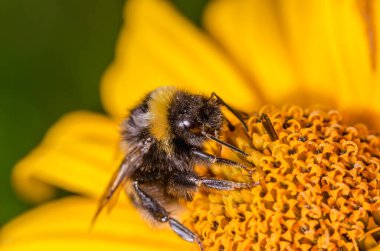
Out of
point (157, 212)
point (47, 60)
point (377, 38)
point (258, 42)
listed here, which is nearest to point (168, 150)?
point (157, 212)

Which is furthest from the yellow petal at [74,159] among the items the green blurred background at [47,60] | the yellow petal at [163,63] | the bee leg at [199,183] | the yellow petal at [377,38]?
the yellow petal at [377,38]

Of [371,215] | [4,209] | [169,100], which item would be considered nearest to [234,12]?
[169,100]

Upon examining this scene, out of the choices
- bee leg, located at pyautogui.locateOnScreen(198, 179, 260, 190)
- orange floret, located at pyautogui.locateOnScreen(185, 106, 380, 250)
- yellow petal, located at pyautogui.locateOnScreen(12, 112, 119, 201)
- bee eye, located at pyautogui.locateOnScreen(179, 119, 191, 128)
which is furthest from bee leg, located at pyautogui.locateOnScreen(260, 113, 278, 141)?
yellow petal, located at pyautogui.locateOnScreen(12, 112, 119, 201)

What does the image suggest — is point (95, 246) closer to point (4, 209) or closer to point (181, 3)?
point (4, 209)

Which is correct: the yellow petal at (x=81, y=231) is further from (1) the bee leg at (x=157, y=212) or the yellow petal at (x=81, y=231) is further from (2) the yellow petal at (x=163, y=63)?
(2) the yellow petal at (x=163, y=63)

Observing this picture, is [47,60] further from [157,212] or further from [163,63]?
[157,212]

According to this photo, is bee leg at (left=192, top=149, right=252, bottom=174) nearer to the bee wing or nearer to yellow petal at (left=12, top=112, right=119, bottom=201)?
the bee wing
